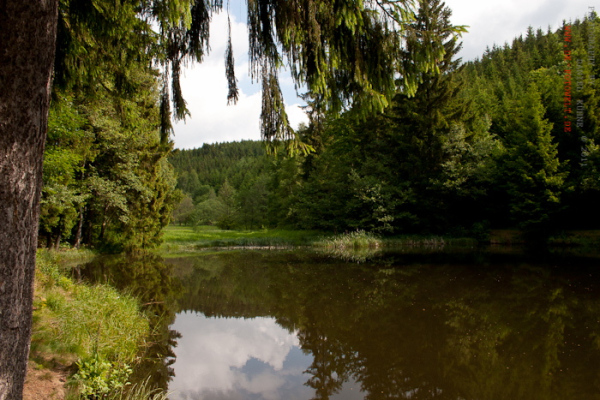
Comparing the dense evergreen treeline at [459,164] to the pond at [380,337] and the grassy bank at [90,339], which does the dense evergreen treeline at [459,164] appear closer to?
the pond at [380,337]

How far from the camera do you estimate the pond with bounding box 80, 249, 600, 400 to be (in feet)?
14.1

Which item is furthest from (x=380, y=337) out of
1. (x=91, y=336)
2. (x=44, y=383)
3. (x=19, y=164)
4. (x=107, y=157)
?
(x=107, y=157)

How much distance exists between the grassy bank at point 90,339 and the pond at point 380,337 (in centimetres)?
41

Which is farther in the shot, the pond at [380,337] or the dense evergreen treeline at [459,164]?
the dense evergreen treeline at [459,164]

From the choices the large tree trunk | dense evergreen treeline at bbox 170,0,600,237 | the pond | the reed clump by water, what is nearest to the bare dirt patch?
the pond

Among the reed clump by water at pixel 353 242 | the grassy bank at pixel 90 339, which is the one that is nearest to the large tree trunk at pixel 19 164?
the grassy bank at pixel 90 339

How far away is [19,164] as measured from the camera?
6.56 ft

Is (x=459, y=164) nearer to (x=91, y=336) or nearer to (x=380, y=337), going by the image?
(x=380, y=337)

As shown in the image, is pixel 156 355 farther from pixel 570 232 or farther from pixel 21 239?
pixel 570 232

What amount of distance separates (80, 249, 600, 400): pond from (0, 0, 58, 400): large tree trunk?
9.00ft

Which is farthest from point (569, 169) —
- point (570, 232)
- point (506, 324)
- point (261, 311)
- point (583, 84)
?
point (261, 311)

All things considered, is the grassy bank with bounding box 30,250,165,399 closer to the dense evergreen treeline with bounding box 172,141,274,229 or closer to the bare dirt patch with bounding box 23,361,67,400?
the bare dirt patch with bounding box 23,361,67,400

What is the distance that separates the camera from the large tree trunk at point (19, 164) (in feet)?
6.34

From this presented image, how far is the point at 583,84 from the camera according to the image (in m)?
23.6
